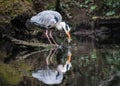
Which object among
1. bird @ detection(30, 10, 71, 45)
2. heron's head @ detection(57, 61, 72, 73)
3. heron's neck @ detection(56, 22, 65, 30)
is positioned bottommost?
heron's neck @ detection(56, 22, 65, 30)

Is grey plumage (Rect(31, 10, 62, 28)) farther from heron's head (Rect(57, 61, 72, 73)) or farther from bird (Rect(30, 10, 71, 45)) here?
heron's head (Rect(57, 61, 72, 73))

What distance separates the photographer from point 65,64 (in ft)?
28.1

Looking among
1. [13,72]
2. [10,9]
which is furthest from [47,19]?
[13,72]

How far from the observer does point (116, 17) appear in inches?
542

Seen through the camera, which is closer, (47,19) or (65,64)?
(65,64)

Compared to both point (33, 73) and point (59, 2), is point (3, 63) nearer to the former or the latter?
point (33, 73)

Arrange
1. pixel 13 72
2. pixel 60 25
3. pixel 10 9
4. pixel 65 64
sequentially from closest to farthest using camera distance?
pixel 13 72 < pixel 65 64 < pixel 60 25 < pixel 10 9

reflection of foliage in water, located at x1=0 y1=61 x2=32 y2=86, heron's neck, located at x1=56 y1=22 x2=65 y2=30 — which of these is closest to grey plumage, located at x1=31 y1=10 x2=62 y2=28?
heron's neck, located at x1=56 y1=22 x2=65 y2=30

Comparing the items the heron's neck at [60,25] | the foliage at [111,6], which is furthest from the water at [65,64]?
the foliage at [111,6]

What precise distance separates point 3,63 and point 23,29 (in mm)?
3848

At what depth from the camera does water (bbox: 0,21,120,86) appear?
6969 mm

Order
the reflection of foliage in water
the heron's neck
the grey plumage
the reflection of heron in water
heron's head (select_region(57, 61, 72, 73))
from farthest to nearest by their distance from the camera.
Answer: the heron's neck → the grey plumage → heron's head (select_region(57, 61, 72, 73)) → the reflection of foliage in water → the reflection of heron in water

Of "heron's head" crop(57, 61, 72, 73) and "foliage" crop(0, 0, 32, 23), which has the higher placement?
"heron's head" crop(57, 61, 72, 73)

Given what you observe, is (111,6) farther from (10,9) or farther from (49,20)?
(10,9)
